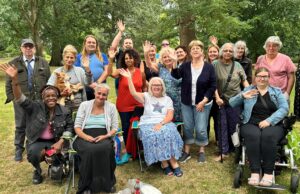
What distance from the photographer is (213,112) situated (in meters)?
5.46

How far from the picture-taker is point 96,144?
4121 millimetres

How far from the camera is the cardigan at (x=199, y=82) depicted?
15.9 ft

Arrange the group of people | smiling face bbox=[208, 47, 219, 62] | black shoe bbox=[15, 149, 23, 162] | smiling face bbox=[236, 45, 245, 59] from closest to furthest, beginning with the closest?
the group of people
smiling face bbox=[236, 45, 245, 59]
black shoe bbox=[15, 149, 23, 162]
smiling face bbox=[208, 47, 219, 62]

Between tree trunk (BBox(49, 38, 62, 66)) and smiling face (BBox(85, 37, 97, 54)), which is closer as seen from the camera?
smiling face (BBox(85, 37, 97, 54))

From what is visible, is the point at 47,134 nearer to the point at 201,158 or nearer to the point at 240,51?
the point at 201,158

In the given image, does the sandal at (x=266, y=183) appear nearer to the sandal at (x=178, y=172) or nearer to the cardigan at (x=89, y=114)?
the sandal at (x=178, y=172)

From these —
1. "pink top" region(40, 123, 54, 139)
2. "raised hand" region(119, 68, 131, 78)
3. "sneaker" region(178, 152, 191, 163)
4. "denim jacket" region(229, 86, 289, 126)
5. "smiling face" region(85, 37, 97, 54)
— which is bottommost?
"sneaker" region(178, 152, 191, 163)

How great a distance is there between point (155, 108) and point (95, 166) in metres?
1.27

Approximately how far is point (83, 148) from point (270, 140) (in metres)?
2.27

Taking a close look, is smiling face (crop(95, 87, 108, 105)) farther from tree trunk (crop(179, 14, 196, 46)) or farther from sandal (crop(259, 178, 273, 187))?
tree trunk (crop(179, 14, 196, 46))

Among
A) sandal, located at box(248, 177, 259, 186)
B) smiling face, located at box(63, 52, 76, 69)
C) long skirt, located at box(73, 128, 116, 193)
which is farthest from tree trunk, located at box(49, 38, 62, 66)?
sandal, located at box(248, 177, 259, 186)

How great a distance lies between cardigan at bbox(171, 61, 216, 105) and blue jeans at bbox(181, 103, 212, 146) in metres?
0.13

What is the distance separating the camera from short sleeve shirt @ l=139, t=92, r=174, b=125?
4820 mm

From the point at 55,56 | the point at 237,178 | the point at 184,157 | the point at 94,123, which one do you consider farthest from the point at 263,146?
the point at 55,56
